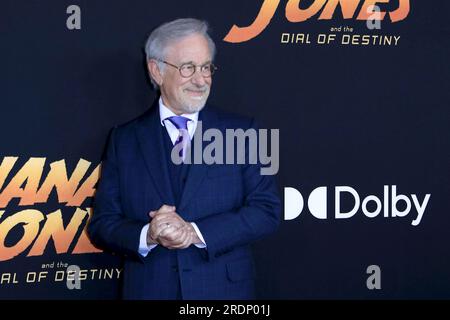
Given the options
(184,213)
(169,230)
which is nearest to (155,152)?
(184,213)

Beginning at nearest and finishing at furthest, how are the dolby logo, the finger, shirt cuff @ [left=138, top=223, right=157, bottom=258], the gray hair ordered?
the finger < shirt cuff @ [left=138, top=223, right=157, bottom=258] < the gray hair < the dolby logo

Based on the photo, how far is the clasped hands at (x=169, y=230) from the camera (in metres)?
2.76

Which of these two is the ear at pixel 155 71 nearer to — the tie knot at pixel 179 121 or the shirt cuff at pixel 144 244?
the tie knot at pixel 179 121

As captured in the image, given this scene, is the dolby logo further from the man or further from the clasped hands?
the clasped hands

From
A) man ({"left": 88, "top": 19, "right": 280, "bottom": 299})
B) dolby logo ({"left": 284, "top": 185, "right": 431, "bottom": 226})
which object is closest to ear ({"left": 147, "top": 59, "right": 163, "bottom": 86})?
man ({"left": 88, "top": 19, "right": 280, "bottom": 299})

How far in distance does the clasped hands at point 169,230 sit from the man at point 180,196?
0.5 inches

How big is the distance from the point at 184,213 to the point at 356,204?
979 millimetres

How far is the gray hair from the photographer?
117 inches

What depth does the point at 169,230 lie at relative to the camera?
2756mm

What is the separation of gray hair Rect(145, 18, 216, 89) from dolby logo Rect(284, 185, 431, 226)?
0.85 m

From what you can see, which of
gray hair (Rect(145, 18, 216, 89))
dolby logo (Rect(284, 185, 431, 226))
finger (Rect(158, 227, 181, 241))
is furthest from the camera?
dolby logo (Rect(284, 185, 431, 226))

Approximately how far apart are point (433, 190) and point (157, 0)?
1.54 m

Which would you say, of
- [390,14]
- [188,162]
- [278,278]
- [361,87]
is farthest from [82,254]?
[390,14]
